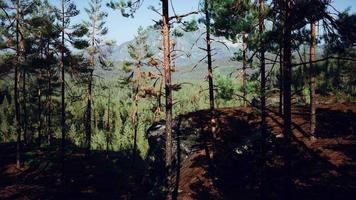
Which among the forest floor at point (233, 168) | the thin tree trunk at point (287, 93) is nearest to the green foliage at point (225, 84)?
the forest floor at point (233, 168)

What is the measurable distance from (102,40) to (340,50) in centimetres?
2382

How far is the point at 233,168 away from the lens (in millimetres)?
17641

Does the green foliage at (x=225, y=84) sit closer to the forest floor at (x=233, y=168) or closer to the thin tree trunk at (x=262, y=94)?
the thin tree trunk at (x=262, y=94)

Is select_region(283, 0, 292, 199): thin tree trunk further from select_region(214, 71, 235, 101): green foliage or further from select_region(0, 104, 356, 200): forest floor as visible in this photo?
select_region(214, 71, 235, 101): green foliage

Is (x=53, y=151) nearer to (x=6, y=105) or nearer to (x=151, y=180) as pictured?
(x=151, y=180)

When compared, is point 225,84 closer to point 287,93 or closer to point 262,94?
point 262,94

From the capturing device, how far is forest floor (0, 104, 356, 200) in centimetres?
1362

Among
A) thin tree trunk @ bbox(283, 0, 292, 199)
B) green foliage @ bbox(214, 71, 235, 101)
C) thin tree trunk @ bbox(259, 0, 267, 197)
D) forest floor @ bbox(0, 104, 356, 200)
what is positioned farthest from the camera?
forest floor @ bbox(0, 104, 356, 200)

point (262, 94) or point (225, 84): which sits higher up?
point (225, 84)

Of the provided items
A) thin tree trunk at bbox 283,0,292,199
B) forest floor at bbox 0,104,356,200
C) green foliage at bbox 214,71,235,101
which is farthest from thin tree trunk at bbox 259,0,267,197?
green foliage at bbox 214,71,235,101

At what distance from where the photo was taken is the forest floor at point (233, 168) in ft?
44.7

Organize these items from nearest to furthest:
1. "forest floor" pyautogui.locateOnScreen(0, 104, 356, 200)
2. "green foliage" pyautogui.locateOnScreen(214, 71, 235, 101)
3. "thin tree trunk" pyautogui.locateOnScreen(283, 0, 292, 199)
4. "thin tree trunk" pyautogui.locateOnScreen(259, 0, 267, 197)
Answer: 1. "thin tree trunk" pyautogui.locateOnScreen(283, 0, 292, 199)
2. "thin tree trunk" pyautogui.locateOnScreen(259, 0, 267, 197)
3. "green foliage" pyautogui.locateOnScreen(214, 71, 235, 101)
4. "forest floor" pyautogui.locateOnScreen(0, 104, 356, 200)

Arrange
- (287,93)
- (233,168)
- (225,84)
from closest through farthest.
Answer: (287,93), (225,84), (233,168)

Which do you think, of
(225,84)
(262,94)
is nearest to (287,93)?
(262,94)
